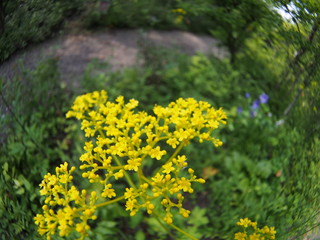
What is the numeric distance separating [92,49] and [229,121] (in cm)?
276

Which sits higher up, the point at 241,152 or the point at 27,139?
the point at 241,152

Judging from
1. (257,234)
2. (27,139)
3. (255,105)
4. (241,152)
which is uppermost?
(255,105)

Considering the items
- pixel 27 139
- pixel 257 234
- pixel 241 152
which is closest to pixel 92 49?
pixel 27 139

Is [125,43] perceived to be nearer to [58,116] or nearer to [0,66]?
[58,116]

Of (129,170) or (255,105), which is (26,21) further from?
(255,105)

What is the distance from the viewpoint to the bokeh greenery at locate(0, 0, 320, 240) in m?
1.92

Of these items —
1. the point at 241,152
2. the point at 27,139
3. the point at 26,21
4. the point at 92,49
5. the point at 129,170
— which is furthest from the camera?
the point at 92,49

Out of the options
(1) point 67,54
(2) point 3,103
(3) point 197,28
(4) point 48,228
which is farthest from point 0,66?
(3) point 197,28

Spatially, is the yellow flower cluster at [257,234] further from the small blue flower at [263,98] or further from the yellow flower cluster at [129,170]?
the small blue flower at [263,98]

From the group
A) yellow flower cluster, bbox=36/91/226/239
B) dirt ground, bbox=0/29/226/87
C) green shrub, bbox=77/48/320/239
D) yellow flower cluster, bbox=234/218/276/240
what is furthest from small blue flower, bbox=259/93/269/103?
yellow flower cluster, bbox=234/218/276/240

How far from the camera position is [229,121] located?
264cm

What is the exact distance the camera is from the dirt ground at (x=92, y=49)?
2461mm

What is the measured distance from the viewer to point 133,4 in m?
3.80

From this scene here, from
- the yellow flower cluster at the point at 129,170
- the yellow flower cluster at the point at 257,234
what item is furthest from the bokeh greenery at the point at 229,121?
the yellow flower cluster at the point at 129,170
